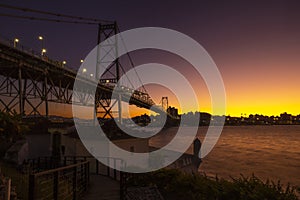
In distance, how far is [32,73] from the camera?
33750 mm

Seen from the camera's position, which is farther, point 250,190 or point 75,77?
point 75,77

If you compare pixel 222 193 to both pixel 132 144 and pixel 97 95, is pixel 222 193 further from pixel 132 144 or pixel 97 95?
pixel 97 95

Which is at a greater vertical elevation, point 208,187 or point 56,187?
point 56,187

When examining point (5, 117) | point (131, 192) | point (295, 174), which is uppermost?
point (5, 117)

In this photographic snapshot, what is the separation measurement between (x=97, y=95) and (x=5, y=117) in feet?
140

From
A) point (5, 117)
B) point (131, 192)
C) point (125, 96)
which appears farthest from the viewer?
point (125, 96)

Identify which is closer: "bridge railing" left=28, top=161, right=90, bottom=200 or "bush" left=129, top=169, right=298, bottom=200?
"bridge railing" left=28, top=161, right=90, bottom=200

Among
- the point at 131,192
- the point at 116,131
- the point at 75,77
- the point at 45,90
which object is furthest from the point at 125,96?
the point at 131,192

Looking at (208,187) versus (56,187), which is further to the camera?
(208,187)

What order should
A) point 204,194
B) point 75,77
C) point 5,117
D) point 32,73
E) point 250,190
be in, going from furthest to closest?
point 75,77 → point 32,73 → point 204,194 → point 250,190 → point 5,117

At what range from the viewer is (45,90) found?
3562 centimetres

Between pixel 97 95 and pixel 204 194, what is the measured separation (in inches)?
1653

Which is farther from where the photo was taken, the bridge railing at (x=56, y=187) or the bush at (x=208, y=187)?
the bush at (x=208, y=187)

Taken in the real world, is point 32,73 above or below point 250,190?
above
